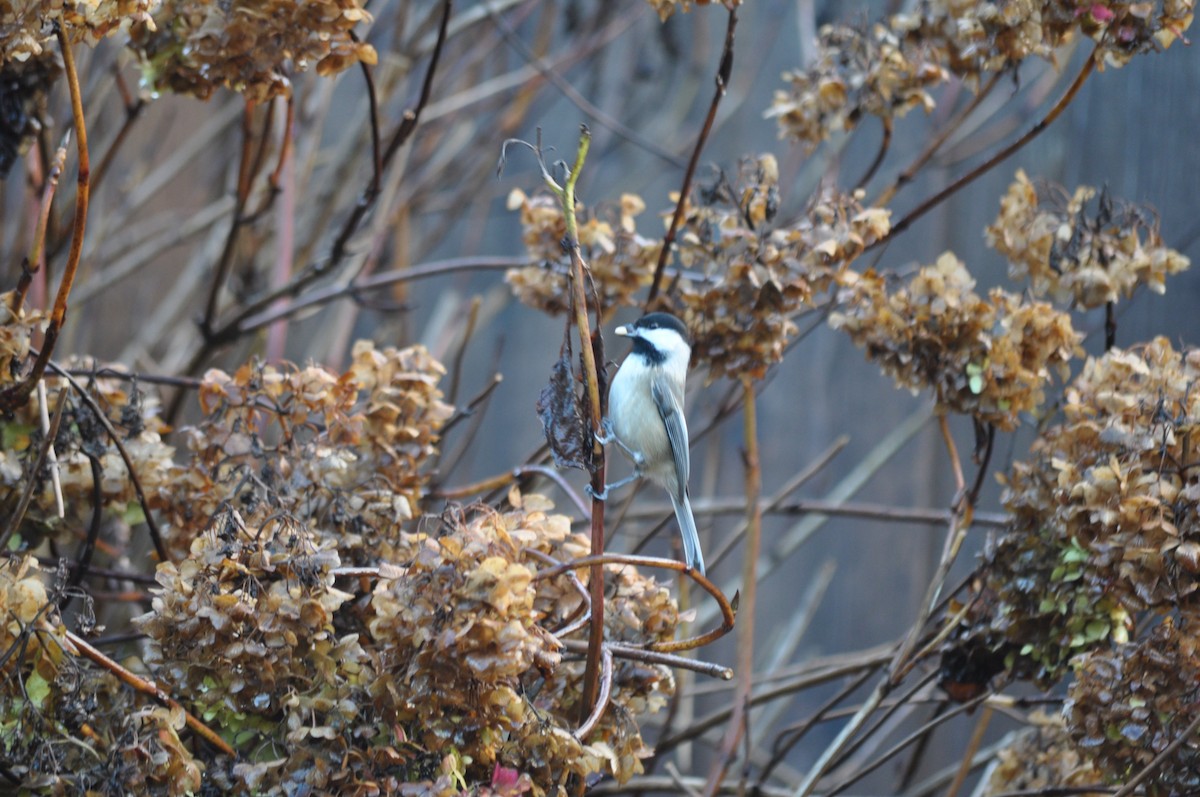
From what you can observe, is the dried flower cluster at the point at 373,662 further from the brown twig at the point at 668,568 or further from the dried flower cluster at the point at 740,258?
the dried flower cluster at the point at 740,258

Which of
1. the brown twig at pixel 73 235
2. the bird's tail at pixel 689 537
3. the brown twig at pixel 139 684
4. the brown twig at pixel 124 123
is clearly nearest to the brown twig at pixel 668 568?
the brown twig at pixel 139 684

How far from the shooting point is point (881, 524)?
2.32 metres

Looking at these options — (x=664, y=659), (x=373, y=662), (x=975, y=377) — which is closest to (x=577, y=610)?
(x=664, y=659)

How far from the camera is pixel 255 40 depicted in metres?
1.09

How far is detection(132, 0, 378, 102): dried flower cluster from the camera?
1076 mm

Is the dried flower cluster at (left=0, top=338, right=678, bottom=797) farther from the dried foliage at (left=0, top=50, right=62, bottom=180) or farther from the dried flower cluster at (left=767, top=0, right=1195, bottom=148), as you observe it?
the dried flower cluster at (left=767, top=0, right=1195, bottom=148)

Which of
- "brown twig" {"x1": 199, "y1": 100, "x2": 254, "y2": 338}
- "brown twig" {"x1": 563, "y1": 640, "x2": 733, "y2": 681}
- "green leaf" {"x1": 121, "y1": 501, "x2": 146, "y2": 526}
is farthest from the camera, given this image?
"brown twig" {"x1": 199, "y1": 100, "x2": 254, "y2": 338}

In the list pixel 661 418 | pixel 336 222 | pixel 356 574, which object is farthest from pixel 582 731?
pixel 336 222

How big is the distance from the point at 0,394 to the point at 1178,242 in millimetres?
1822

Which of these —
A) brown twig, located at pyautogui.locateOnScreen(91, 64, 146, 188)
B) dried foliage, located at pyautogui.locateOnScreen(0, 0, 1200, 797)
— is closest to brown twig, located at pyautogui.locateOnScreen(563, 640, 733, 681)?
dried foliage, located at pyautogui.locateOnScreen(0, 0, 1200, 797)

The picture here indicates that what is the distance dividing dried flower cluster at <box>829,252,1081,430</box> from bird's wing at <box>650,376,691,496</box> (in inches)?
12.3

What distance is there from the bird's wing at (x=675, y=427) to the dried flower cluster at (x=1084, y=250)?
485 mm

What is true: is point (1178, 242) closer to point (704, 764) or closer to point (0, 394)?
point (704, 764)

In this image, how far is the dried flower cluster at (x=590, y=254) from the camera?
4.42 ft
